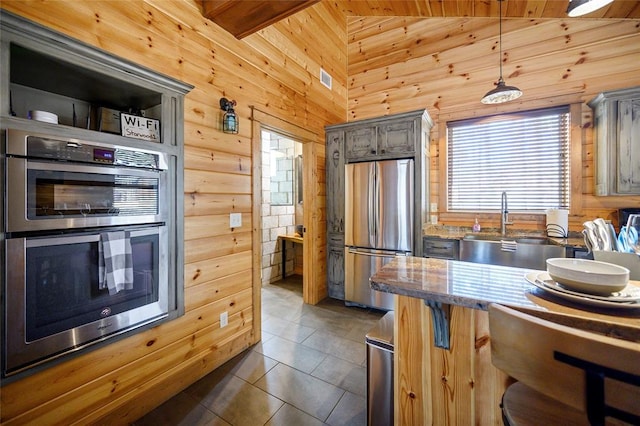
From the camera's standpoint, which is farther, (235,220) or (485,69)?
(485,69)

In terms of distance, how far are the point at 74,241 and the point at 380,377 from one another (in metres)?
1.76

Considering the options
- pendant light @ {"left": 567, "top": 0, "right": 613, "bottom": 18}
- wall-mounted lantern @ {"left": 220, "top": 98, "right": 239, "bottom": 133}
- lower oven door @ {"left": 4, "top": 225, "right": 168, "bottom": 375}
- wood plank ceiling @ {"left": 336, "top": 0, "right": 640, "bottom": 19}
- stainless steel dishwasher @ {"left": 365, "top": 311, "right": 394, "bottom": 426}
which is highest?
wood plank ceiling @ {"left": 336, "top": 0, "right": 640, "bottom": 19}

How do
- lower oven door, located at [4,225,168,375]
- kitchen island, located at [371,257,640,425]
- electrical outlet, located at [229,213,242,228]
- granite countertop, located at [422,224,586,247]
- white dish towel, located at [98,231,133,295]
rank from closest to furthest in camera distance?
kitchen island, located at [371,257,640,425]
lower oven door, located at [4,225,168,375]
white dish towel, located at [98,231,133,295]
electrical outlet, located at [229,213,242,228]
granite countertop, located at [422,224,586,247]

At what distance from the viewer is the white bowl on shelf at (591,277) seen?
89 centimetres

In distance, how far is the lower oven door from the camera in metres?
1.21

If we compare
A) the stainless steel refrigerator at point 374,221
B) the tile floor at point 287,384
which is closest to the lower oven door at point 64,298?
the tile floor at point 287,384

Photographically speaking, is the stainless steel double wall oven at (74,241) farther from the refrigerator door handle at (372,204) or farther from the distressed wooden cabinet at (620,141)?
the distressed wooden cabinet at (620,141)

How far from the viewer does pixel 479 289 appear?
3.46 ft

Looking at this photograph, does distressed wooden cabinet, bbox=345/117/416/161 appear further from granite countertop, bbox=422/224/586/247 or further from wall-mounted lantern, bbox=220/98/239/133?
wall-mounted lantern, bbox=220/98/239/133

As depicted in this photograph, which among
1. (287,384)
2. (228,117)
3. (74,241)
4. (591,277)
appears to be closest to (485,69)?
(228,117)

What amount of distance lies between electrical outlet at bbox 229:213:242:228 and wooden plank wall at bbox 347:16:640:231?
268cm

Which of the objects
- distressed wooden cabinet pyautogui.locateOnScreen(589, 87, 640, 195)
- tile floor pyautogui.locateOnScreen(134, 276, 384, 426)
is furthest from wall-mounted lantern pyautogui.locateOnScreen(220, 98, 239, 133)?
distressed wooden cabinet pyautogui.locateOnScreen(589, 87, 640, 195)

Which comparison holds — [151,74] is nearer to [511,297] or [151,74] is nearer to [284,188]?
[511,297]

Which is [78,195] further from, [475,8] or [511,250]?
[475,8]
